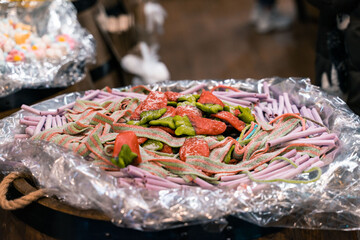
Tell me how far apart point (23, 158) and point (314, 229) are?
821mm

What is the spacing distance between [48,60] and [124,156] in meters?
0.95

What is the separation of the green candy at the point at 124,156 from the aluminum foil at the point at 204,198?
42 mm

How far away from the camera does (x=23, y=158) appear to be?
1.17m

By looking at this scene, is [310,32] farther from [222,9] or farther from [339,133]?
[339,133]

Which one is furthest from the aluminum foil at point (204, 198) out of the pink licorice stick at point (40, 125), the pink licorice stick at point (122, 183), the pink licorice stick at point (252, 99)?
the pink licorice stick at point (252, 99)

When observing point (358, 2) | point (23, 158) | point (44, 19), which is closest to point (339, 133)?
point (358, 2)

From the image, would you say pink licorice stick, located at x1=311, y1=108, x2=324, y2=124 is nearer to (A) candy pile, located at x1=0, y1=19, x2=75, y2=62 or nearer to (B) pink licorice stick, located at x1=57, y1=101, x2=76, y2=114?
(B) pink licorice stick, located at x1=57, y1=101, x2=76, y2=114

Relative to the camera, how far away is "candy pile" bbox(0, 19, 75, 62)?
5.78 ft

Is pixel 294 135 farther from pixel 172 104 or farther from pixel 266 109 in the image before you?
pixel 172 104

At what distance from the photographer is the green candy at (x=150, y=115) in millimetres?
1242

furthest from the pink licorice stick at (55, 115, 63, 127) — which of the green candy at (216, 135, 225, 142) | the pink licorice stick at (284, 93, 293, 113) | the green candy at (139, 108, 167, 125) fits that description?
the pink licorice stick at (284, 93, 293, 113)

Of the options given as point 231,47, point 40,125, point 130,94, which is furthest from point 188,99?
point 231,47

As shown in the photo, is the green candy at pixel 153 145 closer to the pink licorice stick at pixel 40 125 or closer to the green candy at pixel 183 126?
the green candy at pixel 183 126

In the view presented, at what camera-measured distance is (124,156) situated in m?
1.06
